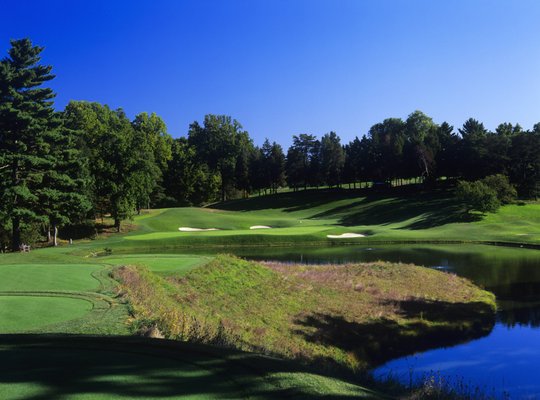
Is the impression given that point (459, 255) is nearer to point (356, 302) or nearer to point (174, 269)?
point (356, 302)

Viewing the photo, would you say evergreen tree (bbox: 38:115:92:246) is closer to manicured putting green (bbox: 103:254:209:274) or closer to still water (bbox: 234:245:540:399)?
still water (bbox: 234:245:540:399)

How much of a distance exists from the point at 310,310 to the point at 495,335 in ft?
24.4

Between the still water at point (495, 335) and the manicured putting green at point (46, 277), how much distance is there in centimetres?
1040

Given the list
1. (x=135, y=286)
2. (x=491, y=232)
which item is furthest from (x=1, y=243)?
(x=491, y=232)

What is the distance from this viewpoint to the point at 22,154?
38750mm

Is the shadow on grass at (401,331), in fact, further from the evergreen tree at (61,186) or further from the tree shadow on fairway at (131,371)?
the evergreen tree at (61,186)

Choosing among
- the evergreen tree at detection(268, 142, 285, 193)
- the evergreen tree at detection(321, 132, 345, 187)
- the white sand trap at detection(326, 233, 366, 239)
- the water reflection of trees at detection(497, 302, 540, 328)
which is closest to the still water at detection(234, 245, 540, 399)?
the water reflection of trees at detection(497, 302, 540, 328)

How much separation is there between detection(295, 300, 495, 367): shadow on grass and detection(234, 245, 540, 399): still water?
545 mm

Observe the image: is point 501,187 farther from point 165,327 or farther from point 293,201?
point 165,327

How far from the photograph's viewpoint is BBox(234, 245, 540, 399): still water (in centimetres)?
1347

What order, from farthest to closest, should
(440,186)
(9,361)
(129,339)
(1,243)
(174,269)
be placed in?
(440,186) < (1,243) < (174,269) < (129,339) < (9,361)

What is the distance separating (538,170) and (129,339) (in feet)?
285

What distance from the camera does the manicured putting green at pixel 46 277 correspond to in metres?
14.3

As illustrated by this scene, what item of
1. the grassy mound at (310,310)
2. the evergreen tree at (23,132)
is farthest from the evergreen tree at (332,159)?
the grassy mound at (310,310)
